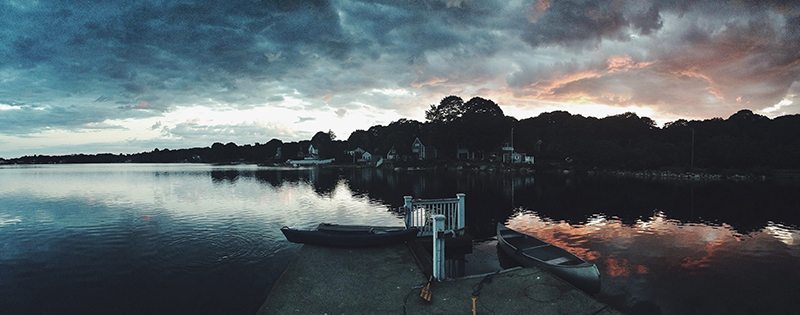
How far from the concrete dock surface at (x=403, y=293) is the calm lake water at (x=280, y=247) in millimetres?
2152

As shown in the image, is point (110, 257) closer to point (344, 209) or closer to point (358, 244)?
point (358, 244)

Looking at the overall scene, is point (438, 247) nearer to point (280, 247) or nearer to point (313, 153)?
point (280, 247)

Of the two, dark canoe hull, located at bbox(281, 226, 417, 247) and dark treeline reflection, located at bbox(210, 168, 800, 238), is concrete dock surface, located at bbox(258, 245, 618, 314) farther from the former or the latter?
dark treeline reflection, located at bbox(210, 168, 800, 238)

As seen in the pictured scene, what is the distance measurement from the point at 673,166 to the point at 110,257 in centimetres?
8786

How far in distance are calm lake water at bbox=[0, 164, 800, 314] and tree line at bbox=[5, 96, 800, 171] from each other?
135ft

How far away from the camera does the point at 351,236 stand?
14250 millimetres

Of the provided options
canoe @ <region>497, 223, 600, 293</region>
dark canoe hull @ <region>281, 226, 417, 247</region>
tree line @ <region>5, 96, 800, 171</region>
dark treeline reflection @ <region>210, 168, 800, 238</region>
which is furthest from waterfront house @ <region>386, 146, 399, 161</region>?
dark canoe hull @ <region>281, 226, 417, 247</region>

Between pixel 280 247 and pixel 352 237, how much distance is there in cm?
552

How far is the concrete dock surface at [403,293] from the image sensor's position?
872 centimetres

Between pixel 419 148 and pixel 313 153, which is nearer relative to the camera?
pixel 419 148

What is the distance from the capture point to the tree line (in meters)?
69.7

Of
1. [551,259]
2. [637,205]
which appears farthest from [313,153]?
[551,259]

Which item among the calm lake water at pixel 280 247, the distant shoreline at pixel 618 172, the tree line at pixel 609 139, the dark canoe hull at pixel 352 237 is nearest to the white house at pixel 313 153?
the tree line at pixel 609 139

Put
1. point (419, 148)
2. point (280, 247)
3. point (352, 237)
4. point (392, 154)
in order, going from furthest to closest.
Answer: point (392, 154) < point (419, 148) < point (280, 247) < point (352, 237)
